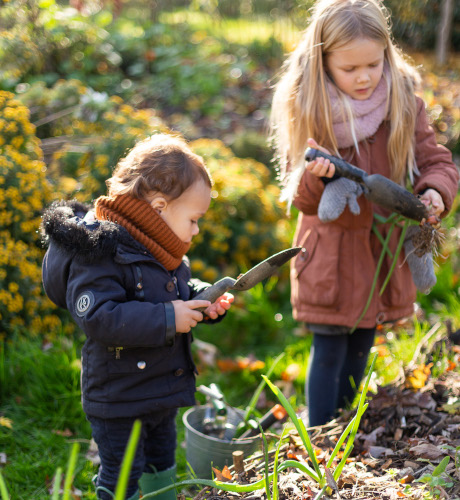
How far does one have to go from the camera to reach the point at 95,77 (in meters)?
6.67

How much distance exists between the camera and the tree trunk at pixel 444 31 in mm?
7879

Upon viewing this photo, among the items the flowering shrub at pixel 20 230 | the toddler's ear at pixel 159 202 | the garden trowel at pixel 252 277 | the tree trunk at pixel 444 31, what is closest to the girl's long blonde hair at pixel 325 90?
the garden trowel at pixel 252 277

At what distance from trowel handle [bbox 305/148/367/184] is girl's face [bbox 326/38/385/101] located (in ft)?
1.21

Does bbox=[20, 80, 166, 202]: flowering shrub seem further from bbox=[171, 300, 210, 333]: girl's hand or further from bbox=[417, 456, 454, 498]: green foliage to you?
bbox=[417, 456, 454, 498]: green foliage

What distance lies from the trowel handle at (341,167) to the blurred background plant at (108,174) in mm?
819

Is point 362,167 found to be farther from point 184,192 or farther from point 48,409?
point 48,409

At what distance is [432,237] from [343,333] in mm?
586

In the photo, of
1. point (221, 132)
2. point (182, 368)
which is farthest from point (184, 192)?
point (221, 132)

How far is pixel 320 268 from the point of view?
242 centimetres

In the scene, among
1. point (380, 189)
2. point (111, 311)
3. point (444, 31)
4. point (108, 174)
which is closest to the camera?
point (111, 311)

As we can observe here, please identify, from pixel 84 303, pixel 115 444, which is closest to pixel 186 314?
pixel 84 303

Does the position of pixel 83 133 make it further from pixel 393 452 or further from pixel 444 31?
pixel 444 31

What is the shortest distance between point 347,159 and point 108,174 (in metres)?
1.91

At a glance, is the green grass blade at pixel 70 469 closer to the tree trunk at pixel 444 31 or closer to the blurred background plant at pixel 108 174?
the blurred background plant at pixel 108 174
